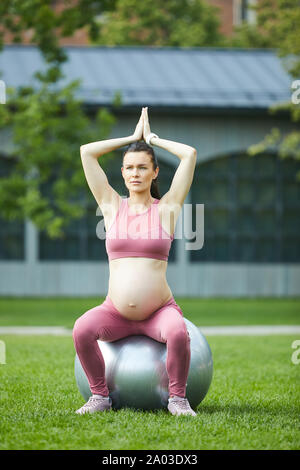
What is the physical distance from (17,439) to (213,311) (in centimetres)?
1271

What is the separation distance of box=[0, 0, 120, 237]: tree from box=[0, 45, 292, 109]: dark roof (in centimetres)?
483

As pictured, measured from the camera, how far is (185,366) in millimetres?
5223

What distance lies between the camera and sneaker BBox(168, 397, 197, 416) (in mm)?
5207

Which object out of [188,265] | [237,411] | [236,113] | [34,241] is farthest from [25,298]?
[237,411]

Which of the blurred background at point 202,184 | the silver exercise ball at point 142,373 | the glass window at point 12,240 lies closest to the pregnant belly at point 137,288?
the silver exercise ball at point 142,373

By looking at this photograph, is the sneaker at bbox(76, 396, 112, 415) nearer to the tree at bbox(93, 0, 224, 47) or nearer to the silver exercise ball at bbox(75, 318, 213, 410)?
the silver exercise ball at bbox(75, 318, 213, 410)

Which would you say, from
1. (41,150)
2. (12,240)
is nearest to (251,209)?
(12,240)

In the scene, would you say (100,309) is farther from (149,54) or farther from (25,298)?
(149,54)

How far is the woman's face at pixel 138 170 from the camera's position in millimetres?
5574

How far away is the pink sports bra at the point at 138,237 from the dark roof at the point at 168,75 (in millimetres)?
15109

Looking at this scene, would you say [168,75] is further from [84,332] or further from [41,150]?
[84,332]

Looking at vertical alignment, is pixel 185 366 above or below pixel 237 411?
above

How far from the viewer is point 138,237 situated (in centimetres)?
545

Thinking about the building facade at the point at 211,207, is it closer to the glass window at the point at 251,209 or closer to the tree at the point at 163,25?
the glass window at the point at 251,209
